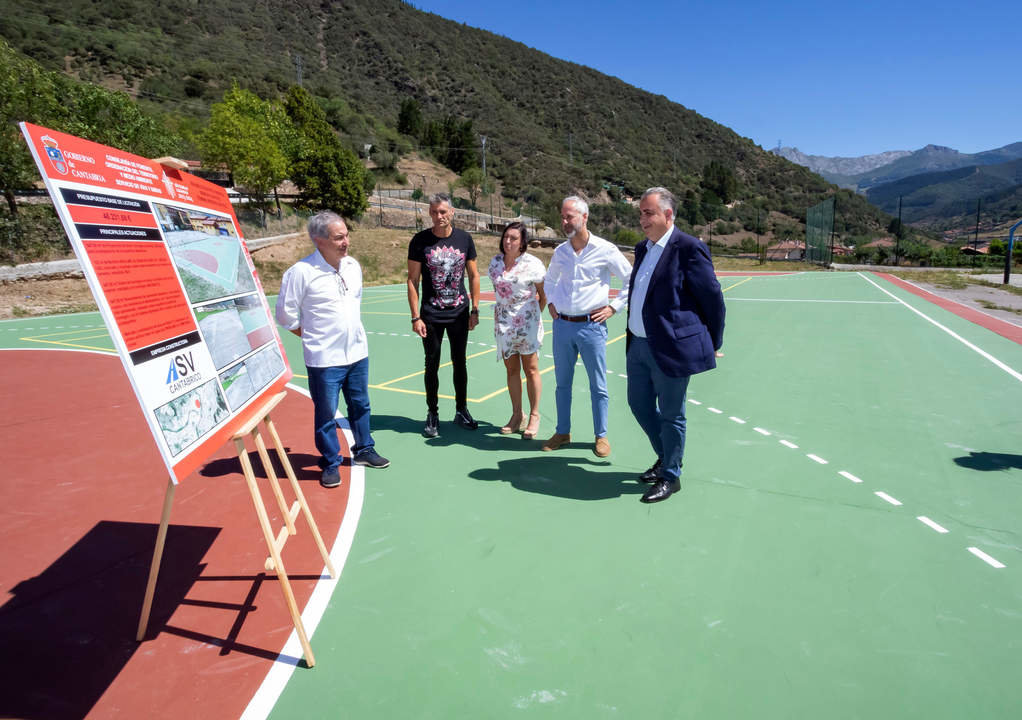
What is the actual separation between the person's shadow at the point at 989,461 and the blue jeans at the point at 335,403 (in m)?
4.86

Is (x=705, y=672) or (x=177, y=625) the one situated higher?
(x=177, y=625)

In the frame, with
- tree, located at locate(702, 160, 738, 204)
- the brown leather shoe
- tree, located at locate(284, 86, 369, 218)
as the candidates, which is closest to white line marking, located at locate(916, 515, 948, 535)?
the brown leather shoe

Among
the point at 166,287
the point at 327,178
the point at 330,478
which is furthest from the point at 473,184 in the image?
the point at 166,287

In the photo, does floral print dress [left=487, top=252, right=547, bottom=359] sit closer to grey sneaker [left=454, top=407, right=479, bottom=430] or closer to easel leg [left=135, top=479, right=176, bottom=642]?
grey sneaker [left=454, top=407, right=479, bottom=430]

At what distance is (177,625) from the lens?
279 cm

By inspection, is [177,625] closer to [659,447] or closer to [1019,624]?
[659,447]

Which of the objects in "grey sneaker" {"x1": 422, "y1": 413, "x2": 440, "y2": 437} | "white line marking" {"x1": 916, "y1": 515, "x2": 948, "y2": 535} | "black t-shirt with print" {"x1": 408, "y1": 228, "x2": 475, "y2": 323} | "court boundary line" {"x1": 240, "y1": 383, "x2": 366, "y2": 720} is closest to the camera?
"court boundary line" {"x1": 240, "y1": 383, "x2": 366, "y2": 720}

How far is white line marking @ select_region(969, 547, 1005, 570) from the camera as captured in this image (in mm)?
3070

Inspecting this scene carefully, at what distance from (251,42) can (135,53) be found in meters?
28.5

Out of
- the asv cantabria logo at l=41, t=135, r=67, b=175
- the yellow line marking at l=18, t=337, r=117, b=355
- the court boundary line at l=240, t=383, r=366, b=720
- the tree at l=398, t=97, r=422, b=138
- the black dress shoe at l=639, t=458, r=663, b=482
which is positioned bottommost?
the black dress shoe at l=639, t=458, r=663, b=482

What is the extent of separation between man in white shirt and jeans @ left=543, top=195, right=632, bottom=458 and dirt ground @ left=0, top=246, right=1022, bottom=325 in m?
13.4

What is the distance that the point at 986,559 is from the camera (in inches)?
123

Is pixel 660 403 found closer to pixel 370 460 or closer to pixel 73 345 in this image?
pixel 370 460

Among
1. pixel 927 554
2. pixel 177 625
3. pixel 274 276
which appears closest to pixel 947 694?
pixel 927 554
